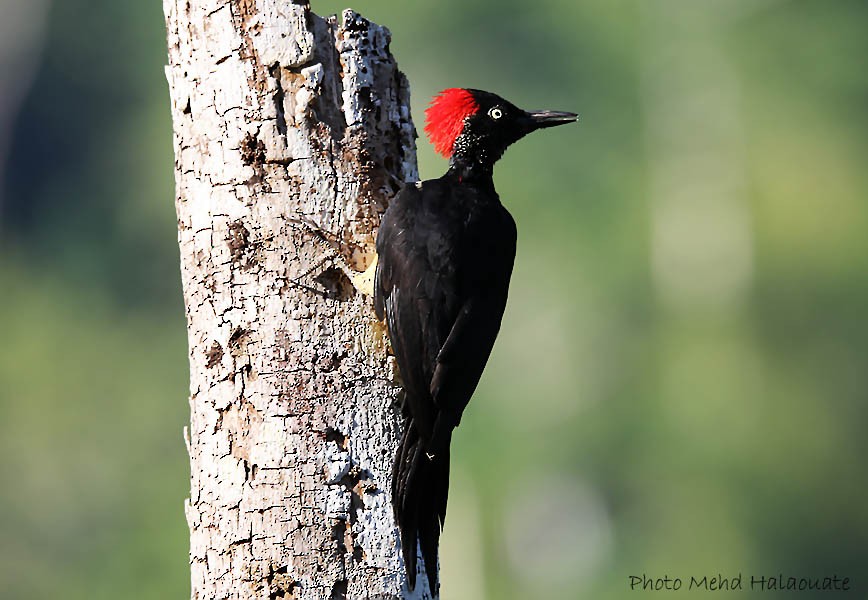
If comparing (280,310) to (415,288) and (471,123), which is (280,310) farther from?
(471,123)

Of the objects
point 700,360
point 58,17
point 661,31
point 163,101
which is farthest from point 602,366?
point 58,17

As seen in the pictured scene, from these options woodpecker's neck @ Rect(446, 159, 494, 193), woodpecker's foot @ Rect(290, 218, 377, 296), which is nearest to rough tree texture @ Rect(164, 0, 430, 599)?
woodpecker's foot @ Rect(290, 218, 377, 296)

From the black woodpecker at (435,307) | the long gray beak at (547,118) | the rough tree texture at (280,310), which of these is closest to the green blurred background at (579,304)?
the long gray beak at (547,118)

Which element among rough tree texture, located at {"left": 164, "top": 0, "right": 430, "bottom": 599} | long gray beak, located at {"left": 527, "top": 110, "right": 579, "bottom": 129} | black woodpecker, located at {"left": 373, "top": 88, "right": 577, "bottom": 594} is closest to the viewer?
rough tree texture, located at {"left": 164, "top": 0, "right": 430, "bottom": 599}

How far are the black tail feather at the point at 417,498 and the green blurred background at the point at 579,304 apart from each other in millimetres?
11077

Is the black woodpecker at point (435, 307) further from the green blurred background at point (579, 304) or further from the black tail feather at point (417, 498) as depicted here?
the green blurred background at point (579, 304)

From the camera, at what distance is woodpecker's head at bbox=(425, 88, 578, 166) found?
3609mm

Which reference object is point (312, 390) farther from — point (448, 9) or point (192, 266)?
point (448, 9)

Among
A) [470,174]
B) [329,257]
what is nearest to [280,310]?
[329,257]

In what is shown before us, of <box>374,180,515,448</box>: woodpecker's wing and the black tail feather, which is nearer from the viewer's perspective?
the black tail feather

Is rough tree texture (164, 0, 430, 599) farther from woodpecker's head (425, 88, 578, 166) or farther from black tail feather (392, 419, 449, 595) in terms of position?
woodpecker's head (425, 88, 578, 166)

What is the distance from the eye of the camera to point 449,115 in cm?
361

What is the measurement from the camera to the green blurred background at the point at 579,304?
47.5 ft

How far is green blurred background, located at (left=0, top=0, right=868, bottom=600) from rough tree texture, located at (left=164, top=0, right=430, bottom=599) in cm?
1123
